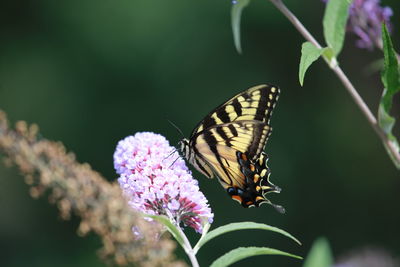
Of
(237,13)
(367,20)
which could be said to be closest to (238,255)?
(237,13)

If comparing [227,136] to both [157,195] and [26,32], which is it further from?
[26,32]

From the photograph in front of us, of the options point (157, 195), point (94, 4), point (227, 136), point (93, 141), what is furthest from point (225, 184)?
point (94, 4)

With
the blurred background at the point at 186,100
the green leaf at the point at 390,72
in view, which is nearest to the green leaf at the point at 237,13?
the green leaf at the point at 390,72

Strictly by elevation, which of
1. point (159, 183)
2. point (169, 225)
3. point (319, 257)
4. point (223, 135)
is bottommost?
Result: point (319, 257)

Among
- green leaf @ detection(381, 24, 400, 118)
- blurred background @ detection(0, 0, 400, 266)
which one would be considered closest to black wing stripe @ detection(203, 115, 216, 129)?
green leaf @ detection(381, 24, 400, 118)

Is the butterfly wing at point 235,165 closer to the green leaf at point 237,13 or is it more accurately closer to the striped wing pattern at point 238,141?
the striped wing pattern at point 238,141

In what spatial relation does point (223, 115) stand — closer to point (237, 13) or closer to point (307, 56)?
point (237, 13)

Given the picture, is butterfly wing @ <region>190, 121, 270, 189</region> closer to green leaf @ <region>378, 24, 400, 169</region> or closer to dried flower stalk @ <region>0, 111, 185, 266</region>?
green leaf @ <region>378, 24, 400, 169</region>
